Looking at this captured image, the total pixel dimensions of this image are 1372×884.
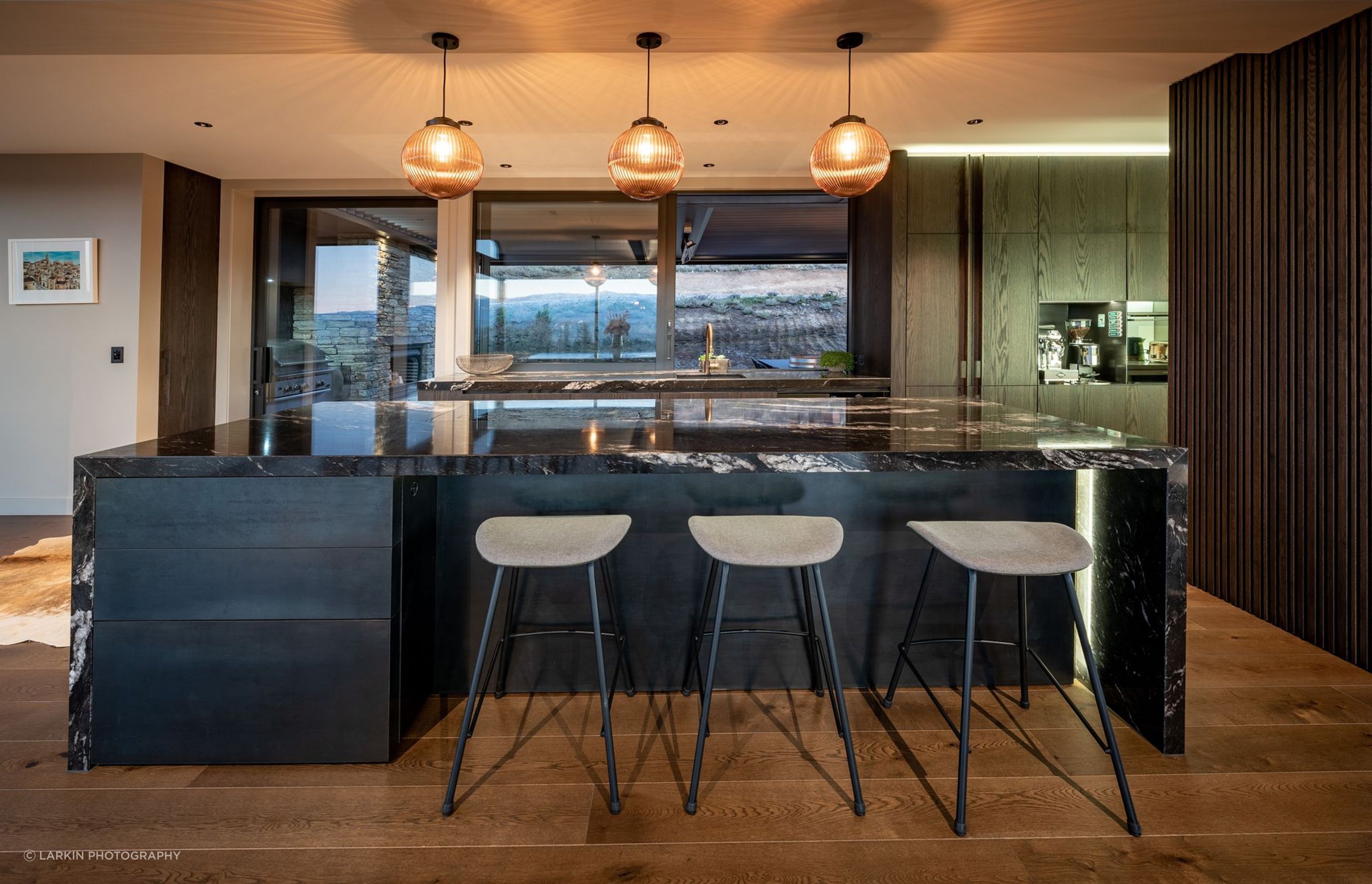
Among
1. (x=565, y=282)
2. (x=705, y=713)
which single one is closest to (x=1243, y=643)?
(x=705, y=713)

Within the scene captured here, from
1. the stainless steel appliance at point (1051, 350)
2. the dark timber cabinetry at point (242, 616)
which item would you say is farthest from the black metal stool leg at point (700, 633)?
the stainless steel appliance at point (1051, 350)

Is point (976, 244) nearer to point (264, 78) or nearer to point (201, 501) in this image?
point (264, 78)

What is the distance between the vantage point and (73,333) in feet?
16.7

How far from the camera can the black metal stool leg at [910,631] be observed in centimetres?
213

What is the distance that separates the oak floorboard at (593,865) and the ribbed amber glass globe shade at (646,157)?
2.41 metres

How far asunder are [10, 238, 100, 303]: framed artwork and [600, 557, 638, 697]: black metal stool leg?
4693mm

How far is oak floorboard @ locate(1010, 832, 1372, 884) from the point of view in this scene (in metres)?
1.52

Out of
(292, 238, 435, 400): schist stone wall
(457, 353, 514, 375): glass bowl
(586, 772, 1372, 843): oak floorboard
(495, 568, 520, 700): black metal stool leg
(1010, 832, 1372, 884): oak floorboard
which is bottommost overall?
(1010, 832, 1372, 884): oak floorboard

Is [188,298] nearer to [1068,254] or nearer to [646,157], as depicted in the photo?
[646,157]

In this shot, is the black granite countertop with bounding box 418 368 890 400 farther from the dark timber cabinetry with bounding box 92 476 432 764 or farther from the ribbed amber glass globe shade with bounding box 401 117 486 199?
the dark timber cabinetry with bounding box 92 476 432 764

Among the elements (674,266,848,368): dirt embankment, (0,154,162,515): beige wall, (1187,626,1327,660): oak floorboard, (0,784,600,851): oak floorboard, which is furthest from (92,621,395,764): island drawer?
(674,266,848,368): dirt embankment

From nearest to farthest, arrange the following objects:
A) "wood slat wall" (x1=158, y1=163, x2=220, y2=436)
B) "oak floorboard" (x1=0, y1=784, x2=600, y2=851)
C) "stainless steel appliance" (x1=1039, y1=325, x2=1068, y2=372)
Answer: "oak floorboard" (x1=0, y1=784, x2=600, y2=851), "stainless steel appliance" (x1=1039, y1=325, x2=1068, y2=372), "wood slat wall" (x1=158, y1=163, x2=220, y2=436)

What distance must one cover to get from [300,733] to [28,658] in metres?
1.41

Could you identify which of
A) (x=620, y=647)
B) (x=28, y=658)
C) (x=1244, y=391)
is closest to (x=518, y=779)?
(x=620, y=647)
